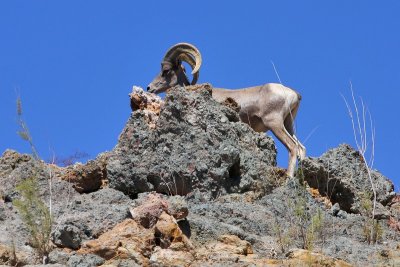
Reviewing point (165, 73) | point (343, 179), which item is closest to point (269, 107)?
point (165, 73)

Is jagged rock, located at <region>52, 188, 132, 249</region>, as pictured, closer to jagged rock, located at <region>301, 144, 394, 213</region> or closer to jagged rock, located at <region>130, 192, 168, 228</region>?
jagged rock, located at <region>130, 192, 168, 228</region>

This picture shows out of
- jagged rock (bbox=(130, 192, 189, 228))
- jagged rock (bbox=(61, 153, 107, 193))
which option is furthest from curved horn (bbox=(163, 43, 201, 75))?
jagged rock (bbox=(130, 192, 189, 228))

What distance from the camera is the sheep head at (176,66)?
1767cm

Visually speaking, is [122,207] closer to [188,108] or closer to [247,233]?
[247,233]

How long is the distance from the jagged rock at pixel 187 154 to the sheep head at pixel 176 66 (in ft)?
25.8

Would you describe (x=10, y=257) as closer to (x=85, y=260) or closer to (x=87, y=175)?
(x=85, y=260)

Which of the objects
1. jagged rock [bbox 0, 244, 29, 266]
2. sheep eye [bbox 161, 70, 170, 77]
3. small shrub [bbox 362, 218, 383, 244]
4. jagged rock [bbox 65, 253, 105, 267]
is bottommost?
jagged rock [bbox 65, 253, 105, 267]

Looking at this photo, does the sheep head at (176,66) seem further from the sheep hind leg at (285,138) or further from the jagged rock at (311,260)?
the jagged rock at (311,260)

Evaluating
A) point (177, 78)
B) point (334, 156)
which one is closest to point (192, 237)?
point (334, 156)

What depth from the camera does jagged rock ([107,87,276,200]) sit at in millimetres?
8953

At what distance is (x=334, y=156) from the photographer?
9.73 meters

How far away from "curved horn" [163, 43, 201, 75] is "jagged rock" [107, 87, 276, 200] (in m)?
7.81

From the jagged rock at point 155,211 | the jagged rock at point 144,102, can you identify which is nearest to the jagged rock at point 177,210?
the jagged rock at point 155,211

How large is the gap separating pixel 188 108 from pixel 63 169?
136 cm
